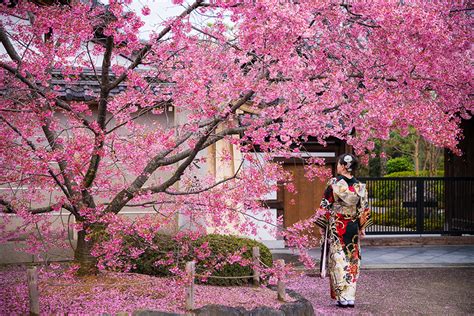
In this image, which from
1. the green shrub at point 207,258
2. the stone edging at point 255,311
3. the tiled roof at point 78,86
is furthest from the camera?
the tiled roof at point 78,86

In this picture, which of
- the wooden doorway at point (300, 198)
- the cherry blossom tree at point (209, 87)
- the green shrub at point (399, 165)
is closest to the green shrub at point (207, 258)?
the cherry blossom tree at point (209, 87)

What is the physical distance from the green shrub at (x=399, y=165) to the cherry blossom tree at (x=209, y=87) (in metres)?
23.6

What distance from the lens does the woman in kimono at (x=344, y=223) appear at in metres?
8.88

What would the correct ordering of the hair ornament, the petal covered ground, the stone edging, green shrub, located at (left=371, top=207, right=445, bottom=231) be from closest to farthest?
the petal covered ground < the stone edging < the hair ornament < green shrub, located at (left=371, top=207, right=445, bottom=231)

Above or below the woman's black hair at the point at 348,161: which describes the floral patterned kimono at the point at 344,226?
below

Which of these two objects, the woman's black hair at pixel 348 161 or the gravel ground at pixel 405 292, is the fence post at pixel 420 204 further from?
the woman's black hair at pixel 348 161

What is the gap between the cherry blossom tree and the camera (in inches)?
247

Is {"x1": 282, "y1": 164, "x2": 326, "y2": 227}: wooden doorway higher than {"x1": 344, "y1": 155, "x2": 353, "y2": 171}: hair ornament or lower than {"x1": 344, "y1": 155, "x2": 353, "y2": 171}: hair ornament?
lower

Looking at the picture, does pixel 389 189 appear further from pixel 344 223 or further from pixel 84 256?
pixel 84 256

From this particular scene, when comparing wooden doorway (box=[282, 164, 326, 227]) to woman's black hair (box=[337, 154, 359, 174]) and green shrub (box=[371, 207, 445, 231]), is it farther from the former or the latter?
woman's black hair (box=[337, 154, 359, 174])

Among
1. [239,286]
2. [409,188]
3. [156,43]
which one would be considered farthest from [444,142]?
[409,188]

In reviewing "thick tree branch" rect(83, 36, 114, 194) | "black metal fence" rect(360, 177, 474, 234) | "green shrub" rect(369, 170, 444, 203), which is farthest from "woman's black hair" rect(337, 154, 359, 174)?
"green shrub" rect(369, 170, 444, 203)

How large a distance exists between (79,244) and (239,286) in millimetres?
2544

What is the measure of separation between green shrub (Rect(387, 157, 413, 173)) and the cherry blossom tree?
77.6 feet
